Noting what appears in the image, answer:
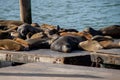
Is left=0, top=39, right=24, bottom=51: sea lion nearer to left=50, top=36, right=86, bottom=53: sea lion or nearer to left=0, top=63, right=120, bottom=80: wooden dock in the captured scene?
left=50, top=36, right=86, bottom=53: sea lion

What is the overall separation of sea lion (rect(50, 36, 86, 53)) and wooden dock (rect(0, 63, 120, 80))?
1705mm

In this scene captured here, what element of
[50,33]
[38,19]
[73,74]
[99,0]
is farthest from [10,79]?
[99,0]

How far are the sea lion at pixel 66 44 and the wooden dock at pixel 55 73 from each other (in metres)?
1.70

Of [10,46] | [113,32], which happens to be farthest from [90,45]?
[113,32]

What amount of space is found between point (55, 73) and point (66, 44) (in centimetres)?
237

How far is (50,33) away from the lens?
9883 mm

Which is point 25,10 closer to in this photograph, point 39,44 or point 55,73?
point 39,44

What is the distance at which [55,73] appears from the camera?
5844 mm

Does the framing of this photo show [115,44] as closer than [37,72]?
No

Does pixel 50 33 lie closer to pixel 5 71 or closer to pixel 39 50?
pixel 39 50

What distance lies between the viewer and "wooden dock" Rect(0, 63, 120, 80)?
219 inches

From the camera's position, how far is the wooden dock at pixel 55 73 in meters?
5.57

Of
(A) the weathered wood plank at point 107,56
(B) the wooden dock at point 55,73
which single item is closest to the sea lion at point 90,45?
(A) the weathered wood plank at point 107,56

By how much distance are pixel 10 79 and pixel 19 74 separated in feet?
0.94
